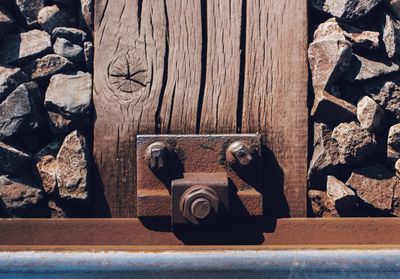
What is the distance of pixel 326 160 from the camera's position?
2.94 metres

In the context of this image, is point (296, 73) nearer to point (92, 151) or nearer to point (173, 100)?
point (173, 100)

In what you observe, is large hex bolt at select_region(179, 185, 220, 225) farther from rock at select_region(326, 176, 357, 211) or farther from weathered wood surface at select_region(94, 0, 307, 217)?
rock at select_region(326, 176, 357, 211)

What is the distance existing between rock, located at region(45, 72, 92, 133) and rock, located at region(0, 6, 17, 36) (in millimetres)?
351

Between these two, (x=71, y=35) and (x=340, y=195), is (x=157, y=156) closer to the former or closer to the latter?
(x=71, y=35)

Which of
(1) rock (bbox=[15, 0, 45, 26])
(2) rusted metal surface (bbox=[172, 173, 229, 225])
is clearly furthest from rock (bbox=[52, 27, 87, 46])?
(2) rusted metal surface (bbox=[172, 173, 229, 225])

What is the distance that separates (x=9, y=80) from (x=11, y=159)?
384mm

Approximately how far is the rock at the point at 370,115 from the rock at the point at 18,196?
158 centimetres

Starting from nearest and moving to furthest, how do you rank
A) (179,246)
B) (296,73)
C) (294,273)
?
(294,273) → (179,246) → (296,73)

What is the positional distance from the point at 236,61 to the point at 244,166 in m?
0.53

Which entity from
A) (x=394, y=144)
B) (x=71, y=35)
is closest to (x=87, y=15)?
(x=71, y=35)

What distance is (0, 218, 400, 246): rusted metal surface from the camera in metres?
2.86

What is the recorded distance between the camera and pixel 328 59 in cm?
293

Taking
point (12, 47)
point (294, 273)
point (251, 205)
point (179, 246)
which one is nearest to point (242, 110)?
point (251, 205)

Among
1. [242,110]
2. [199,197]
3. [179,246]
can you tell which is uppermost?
[242,110]
